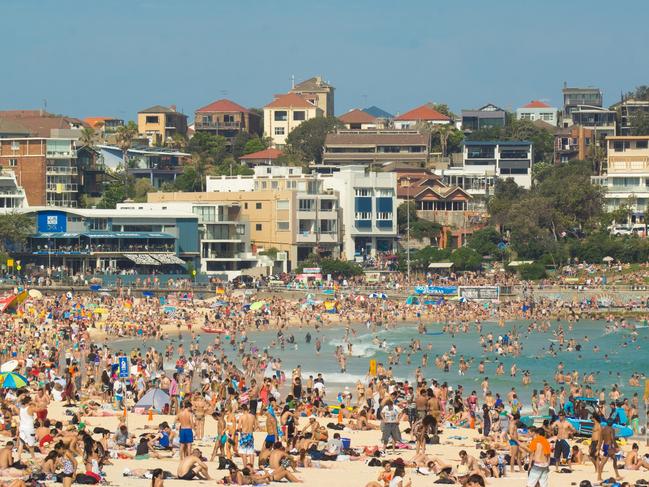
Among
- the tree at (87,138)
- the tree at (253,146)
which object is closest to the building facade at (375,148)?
the tree at (253,146)

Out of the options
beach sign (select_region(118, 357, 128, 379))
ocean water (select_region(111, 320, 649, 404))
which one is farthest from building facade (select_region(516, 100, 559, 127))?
beach sign (select_region(118, 357, 128, 379))

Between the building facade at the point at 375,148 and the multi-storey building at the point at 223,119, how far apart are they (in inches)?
684

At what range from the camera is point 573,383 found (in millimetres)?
42594

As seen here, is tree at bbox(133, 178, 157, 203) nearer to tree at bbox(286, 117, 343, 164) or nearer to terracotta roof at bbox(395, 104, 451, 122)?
tree at bbox(286, 117, 343, 164)

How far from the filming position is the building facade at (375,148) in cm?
10988

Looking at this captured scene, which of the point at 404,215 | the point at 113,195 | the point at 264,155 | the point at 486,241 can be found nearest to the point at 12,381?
the point at 486,241

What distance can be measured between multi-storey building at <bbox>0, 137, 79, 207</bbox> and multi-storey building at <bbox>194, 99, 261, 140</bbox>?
1231 inches

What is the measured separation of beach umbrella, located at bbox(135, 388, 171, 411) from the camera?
32.0 m

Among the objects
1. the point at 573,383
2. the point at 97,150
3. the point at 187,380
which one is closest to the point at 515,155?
the point at 97,150

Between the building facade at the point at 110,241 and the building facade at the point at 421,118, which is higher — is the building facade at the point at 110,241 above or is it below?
below

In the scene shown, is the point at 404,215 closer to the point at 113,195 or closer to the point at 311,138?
the point at 113,195

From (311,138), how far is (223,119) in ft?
48.5

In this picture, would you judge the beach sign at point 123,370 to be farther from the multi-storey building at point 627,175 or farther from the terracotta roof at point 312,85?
the terracotta roof at point 312,85

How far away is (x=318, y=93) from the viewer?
13650cm
